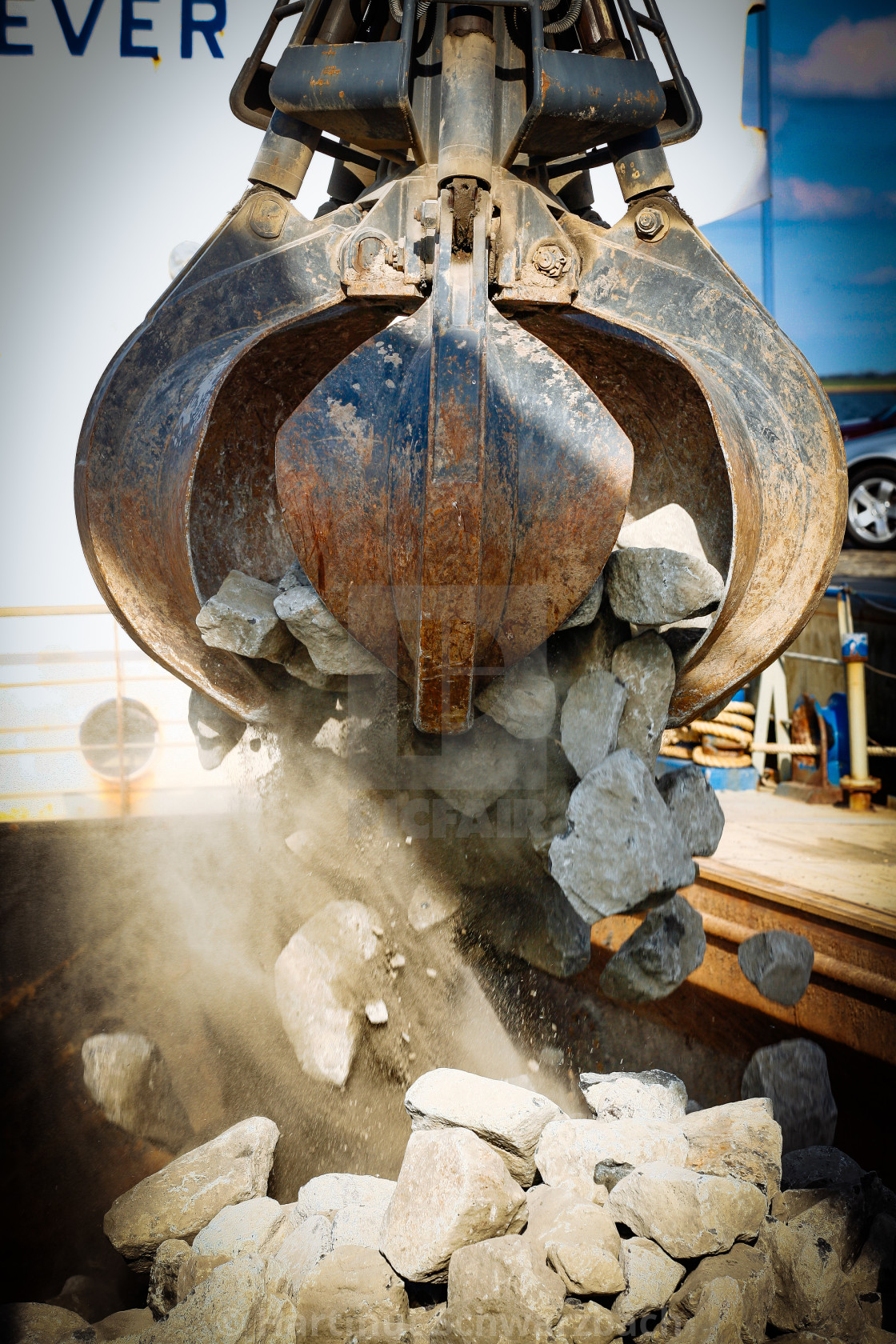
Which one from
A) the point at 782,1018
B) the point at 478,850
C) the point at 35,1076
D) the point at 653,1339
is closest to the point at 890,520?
the point at 782,1018

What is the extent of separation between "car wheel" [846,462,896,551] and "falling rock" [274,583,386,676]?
4.60 m

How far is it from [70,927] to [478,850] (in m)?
1.51

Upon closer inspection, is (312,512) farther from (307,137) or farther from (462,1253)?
(462,1253)

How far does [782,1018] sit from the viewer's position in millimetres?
2107

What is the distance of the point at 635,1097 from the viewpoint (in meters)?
1.89

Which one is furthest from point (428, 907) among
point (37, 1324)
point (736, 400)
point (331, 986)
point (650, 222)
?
point (650, 222)

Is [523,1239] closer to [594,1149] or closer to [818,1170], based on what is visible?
[594,1149]

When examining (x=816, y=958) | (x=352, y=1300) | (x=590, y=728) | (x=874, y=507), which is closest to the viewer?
(x=352, y=1300)

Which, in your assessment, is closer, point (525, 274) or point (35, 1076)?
point (525, 274)

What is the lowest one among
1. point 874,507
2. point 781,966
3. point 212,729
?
point 781,966

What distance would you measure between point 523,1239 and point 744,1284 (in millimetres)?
421

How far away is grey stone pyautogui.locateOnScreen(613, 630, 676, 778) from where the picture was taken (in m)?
1.58

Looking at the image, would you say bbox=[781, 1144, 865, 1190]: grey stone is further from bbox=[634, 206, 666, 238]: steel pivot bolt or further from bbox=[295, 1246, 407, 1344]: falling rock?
bbox=[634, 206, 666, 238]: steel pivot bolt

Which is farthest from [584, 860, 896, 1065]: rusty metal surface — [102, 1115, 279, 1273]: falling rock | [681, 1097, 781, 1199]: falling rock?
[102, 1115, 279, 1273]: falling rock
